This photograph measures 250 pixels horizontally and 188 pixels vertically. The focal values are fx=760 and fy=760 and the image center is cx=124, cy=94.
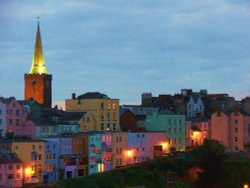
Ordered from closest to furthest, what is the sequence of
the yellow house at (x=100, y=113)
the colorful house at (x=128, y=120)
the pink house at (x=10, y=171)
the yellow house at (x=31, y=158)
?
the pink house at (x=10, y=171) < the yellow house at (x=31, y=158) < the yellow house at (x=100, y=113) < the colorful house at (x=128, y=120)

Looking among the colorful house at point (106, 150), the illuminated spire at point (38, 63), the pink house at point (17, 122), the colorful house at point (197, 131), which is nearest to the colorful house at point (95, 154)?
the colorful house at point (106, 150)

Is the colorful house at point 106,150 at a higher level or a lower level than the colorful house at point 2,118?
lower

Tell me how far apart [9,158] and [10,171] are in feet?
5.56

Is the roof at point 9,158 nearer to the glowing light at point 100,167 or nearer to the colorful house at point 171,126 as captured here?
the glowing light at point 100,167

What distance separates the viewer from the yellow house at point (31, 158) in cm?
8338

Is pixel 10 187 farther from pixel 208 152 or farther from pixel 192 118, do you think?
pixel 192 118

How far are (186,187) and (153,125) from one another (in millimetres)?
16560

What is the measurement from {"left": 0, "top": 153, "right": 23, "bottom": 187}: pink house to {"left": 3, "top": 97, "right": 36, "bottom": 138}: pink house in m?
10.3

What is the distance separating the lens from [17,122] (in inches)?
3696

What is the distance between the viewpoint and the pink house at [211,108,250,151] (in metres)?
111

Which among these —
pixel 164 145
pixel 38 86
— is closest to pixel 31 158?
pixel 164 145

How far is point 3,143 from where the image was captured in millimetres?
83312

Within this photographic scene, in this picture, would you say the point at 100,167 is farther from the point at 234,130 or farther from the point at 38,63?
the point at 38,63

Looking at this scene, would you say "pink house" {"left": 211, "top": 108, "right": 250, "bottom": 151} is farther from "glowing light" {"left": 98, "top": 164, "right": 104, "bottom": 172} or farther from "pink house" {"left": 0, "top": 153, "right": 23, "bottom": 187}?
"pink house" {"left": 0, "top": 153, "right": 23, "bottom": 187}
